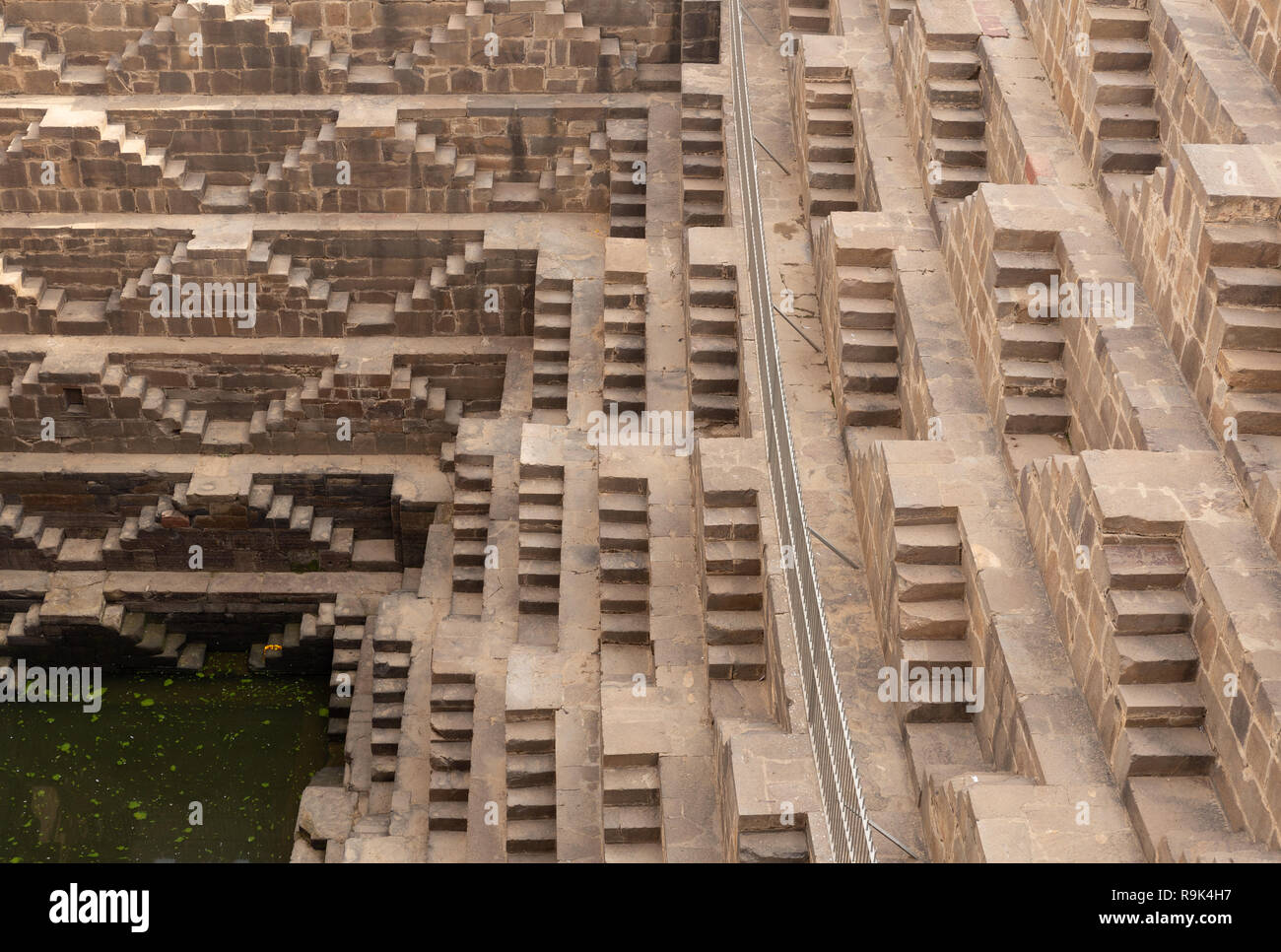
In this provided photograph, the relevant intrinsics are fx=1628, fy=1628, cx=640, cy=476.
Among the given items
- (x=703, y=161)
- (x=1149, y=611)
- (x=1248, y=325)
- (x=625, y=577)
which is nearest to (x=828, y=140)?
(x=703, y=161)

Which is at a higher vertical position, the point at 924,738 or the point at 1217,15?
the point at 1217,15

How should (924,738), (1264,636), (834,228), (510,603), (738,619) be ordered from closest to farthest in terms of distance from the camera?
1. (1264,636)
2. (924,738)
3. (738,619)
4. (834,228)
5. (510,603)

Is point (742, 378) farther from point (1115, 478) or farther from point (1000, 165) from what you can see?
point (1115, 478)

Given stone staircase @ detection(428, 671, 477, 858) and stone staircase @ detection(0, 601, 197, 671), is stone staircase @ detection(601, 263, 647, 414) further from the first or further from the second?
stone staircase @ detection(0, 601, 197, 671)

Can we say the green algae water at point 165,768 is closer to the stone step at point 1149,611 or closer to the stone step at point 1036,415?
the stone step at point 1036,415

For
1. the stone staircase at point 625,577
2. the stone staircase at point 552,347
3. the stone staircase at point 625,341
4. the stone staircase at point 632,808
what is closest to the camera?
the stone staircase at point 632,808

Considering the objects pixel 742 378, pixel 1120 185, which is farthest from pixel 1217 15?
pixel 742 378

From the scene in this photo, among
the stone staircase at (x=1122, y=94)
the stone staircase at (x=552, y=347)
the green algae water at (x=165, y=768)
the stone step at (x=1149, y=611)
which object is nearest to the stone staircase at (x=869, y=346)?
the stone staircase at (x=1122, y=94)
